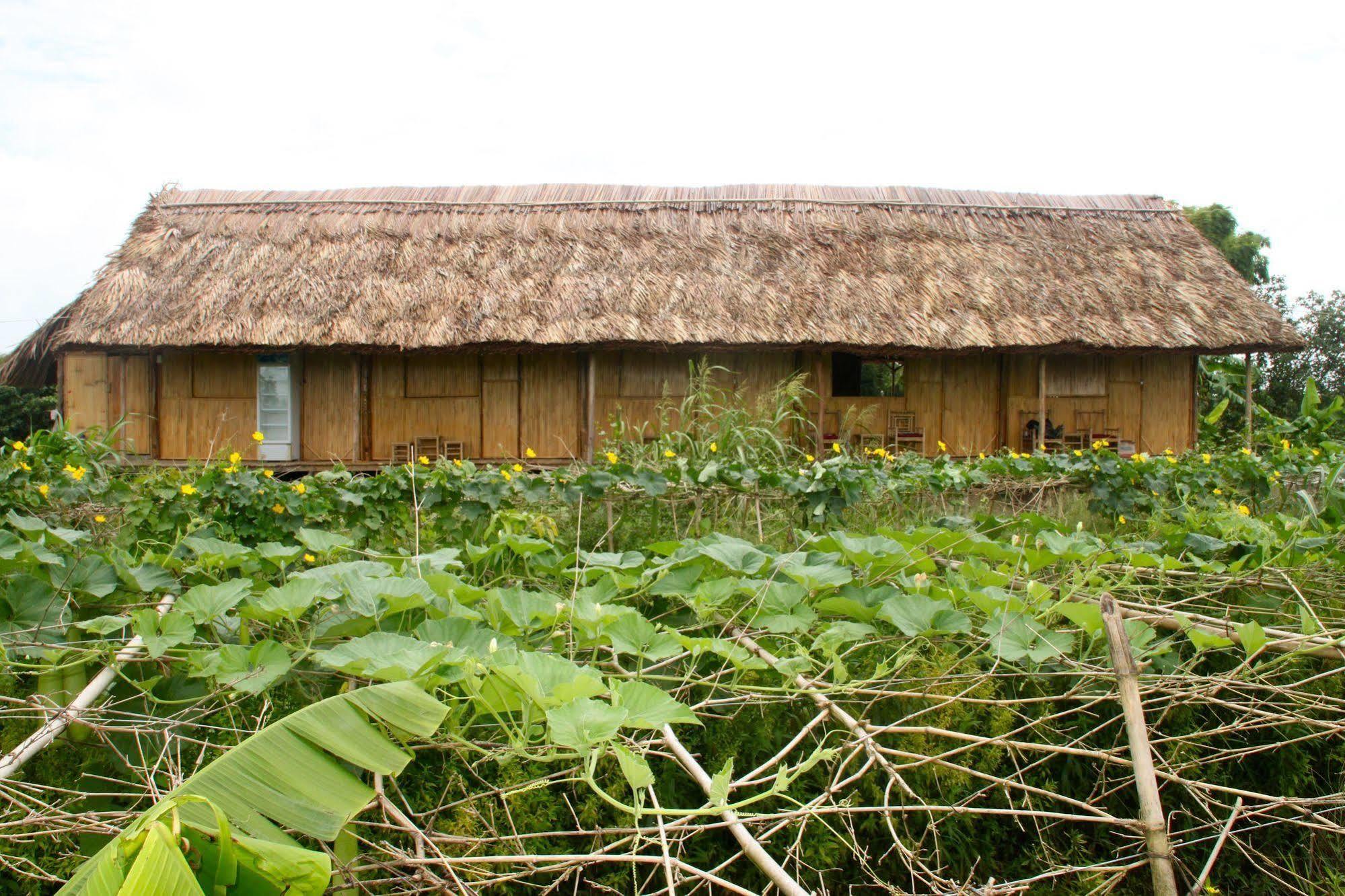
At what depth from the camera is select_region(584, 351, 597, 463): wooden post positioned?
950 cm

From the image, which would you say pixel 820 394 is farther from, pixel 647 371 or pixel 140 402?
pixel 140 402

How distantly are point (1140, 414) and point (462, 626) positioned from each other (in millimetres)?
10857

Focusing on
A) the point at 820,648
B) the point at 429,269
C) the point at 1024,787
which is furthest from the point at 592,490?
the point at 429,269

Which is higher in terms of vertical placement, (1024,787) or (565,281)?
(565,281)

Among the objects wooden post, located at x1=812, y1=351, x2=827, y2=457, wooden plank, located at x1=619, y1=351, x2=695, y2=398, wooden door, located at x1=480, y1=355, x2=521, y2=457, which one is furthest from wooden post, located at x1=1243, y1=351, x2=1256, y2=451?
wooden door, located at x1=480, y1=355, x2=521, y2=457

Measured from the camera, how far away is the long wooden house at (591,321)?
30.6 ft

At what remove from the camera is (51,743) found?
1.68 m

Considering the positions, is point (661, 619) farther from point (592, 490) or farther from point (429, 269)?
point (429, 269)

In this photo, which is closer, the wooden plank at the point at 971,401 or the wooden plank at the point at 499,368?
the wooden plank at the point at 499,368

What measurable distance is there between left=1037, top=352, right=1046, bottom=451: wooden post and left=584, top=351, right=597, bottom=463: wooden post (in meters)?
4.71

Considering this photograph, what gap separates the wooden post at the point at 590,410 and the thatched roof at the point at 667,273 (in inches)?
21.9

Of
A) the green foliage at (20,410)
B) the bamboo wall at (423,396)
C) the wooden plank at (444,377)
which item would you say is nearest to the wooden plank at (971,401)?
the bamboo wall at (423,396)

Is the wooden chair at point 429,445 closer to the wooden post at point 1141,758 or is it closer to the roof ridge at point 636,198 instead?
the roof ridge at point 636,198

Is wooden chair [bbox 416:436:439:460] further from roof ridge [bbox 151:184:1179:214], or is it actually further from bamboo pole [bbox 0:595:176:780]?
bamboo pole [bbox 0:595:176:780]
